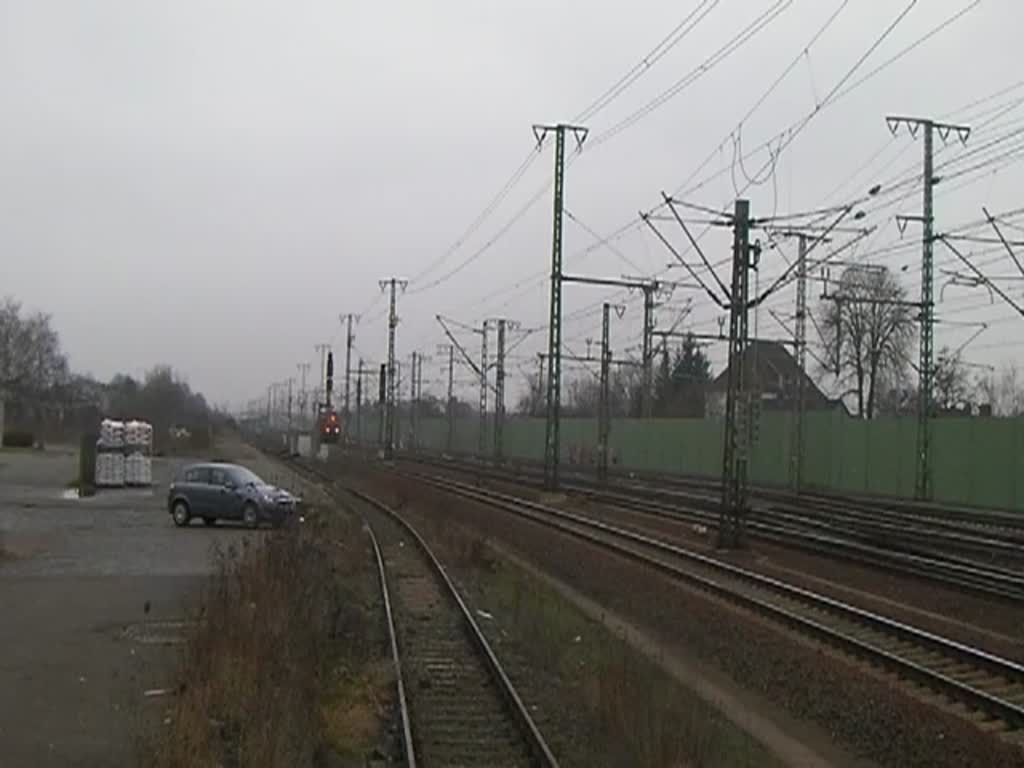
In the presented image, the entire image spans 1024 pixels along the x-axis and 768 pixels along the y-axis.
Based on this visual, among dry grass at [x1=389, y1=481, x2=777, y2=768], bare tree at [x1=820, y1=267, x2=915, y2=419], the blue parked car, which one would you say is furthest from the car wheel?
bare tree at [x1=820, y1=267, x2=915, y2=419]

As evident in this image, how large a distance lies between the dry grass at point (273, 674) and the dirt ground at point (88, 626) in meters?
0.55

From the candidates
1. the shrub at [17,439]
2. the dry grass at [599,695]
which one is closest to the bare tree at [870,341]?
the dry grass at [599,695]

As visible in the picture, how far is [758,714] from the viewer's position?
12750mm

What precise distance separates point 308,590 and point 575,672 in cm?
373

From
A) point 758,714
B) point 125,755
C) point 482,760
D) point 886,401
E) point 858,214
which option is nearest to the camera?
point 125,755

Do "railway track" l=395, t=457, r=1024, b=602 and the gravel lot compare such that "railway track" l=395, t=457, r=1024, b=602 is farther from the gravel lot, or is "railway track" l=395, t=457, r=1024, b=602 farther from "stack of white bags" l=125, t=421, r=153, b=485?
"stack of white bags" l=125, t=421, r=153, b=485

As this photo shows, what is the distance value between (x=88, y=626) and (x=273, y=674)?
19.8 feet

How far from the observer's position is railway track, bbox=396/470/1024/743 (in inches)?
477

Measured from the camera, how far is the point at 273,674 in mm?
11438

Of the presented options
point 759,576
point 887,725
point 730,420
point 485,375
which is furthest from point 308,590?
point 485,375

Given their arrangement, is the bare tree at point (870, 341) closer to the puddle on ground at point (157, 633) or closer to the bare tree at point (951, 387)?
the bare tree at point (951, 387)

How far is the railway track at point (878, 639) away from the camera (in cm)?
1212

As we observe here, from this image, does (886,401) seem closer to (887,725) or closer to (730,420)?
(730,420)

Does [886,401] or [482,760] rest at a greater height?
[886,401]
